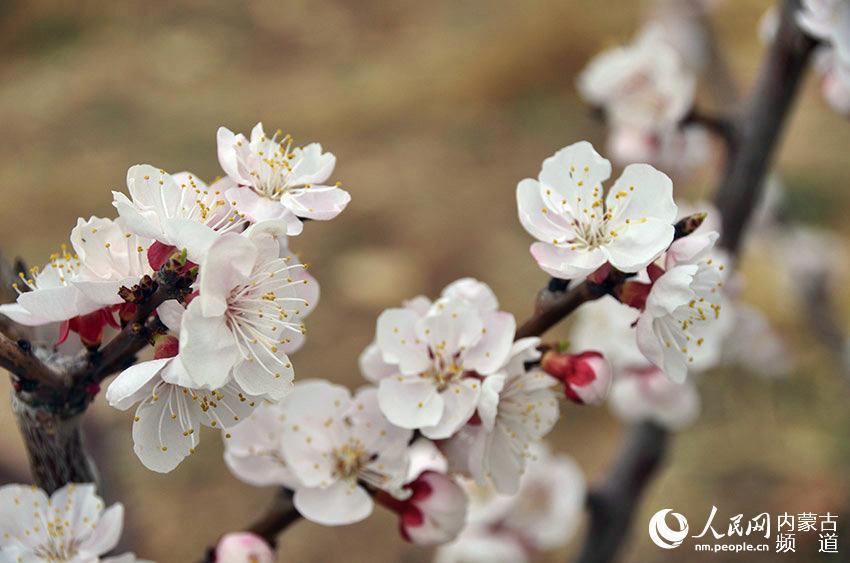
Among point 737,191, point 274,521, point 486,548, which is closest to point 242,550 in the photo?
point 274,521

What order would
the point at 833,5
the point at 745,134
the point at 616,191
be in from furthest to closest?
the point at 745,134, the point at 833,5, the point at 616,191

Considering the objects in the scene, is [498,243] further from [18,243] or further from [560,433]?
[18,243]

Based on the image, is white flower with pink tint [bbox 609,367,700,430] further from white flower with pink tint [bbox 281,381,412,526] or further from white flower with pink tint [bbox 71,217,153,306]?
white flower with pink tint [bbox 71,217,153,306]

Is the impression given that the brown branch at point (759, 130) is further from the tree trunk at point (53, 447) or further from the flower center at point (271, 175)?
the tree trunk at point (53, 447)

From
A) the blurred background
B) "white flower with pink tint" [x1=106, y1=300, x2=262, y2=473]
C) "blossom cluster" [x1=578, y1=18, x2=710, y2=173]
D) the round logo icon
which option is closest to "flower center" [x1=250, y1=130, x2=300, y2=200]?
"white flower with pink tint" [x1=106, y1=300, x2=262, y2=473]

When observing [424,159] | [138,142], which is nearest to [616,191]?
[424,159]
